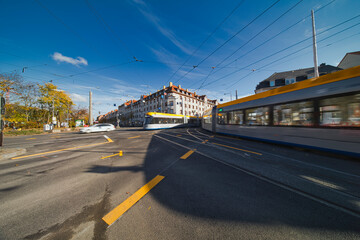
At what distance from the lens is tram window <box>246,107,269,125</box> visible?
23.0ft

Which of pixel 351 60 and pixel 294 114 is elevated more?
pixel 351 60

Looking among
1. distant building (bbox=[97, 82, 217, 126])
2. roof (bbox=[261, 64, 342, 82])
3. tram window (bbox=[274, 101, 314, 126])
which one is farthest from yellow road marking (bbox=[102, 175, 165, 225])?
roof (bbox=[261, 64, 342, 82])

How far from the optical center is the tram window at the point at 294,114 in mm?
5297

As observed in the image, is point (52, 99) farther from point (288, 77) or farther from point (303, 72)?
point (303, 72)

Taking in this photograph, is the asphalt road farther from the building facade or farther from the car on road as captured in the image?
the building facade

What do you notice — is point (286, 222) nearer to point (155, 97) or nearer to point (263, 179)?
point (263, 179)

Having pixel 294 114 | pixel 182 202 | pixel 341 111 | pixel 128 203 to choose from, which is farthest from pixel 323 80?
pixel 128 203

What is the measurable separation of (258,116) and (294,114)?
1812mm

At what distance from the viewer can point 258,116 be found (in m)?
7.47

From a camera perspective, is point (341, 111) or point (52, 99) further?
point (52, 99)

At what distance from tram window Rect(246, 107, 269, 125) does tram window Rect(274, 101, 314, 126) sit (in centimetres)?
49

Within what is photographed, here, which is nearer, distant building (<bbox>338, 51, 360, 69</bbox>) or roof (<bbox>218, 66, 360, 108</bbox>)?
roof (<bbox>218, 66, 360, 108</bbox>)

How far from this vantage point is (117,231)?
1572mm

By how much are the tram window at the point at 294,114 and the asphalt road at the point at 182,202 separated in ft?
7.88
